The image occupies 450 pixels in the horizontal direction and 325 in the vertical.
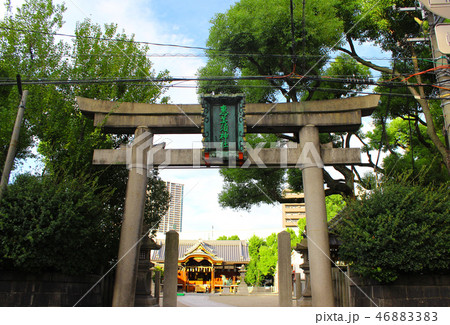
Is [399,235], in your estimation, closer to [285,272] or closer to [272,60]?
[285,272]

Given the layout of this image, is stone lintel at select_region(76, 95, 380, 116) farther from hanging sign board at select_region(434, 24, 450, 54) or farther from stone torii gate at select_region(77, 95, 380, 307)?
hanging sign board at select_region(434, 24, 450, 54)

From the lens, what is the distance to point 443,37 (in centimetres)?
755

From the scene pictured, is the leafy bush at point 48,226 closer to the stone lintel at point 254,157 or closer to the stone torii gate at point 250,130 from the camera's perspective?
the stone torii gate at point 250,130

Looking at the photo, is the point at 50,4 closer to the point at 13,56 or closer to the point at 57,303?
the point at 13,56

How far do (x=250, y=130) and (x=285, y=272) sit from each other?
4.08m

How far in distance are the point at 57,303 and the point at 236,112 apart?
251 inches

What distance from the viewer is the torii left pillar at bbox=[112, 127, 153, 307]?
8.95m

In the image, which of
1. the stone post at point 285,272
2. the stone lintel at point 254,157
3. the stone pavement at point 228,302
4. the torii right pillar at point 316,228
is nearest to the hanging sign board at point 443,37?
the stone lintel at point 254,157

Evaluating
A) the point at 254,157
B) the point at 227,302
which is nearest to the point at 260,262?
the point at 227,302

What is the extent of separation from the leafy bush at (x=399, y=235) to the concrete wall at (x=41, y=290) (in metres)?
6.70

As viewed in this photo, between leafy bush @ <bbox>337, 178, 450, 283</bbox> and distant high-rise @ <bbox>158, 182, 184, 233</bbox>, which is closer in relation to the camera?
leafy bush @ <bbox>337, 178, 450, 283</bbox>

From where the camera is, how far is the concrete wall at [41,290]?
7500mm

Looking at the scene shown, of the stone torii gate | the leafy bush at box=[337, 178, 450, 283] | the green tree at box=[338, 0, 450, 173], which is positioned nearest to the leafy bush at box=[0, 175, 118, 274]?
the stone torii gate

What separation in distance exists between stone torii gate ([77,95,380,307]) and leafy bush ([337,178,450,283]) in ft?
3.41
